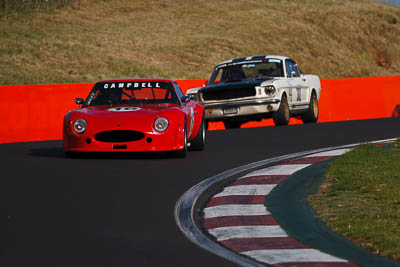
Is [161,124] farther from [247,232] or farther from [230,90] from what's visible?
[230,90]

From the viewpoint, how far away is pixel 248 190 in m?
9.58

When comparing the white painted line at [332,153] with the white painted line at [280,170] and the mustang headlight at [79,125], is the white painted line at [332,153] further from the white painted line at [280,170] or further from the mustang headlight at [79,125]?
the mustang headlight at [79,125]

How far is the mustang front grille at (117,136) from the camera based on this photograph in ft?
41.4

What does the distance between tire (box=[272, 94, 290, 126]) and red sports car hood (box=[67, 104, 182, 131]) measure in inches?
271

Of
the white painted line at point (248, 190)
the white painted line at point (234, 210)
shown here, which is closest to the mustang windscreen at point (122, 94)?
the white painted line at point (248, 190)

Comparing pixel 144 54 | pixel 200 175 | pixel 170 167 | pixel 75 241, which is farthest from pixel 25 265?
pixel 144 54

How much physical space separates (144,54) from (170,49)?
8.81 ft

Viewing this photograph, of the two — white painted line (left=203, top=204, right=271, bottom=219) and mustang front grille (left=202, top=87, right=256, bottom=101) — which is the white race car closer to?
mustang front grille (left=202, top=87, right=256, bottom=101)

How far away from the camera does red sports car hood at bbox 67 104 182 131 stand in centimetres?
1260

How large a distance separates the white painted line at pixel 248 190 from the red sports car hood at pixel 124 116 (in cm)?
305

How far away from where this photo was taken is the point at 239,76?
67.9 ft

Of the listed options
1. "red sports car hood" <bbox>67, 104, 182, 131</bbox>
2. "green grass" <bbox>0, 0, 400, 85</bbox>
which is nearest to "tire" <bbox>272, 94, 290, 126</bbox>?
"red sports car hood" <bbox>67, 104, 182, 131</bbox>

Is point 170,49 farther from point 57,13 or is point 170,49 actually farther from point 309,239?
point 309,239

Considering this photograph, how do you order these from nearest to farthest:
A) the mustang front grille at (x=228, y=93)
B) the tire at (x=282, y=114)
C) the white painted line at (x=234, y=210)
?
1. the white painted line at (x=234, y=210)
2. the mustang front grille at (x=228, y=93)
3. the tire at (x=282, y=114)
